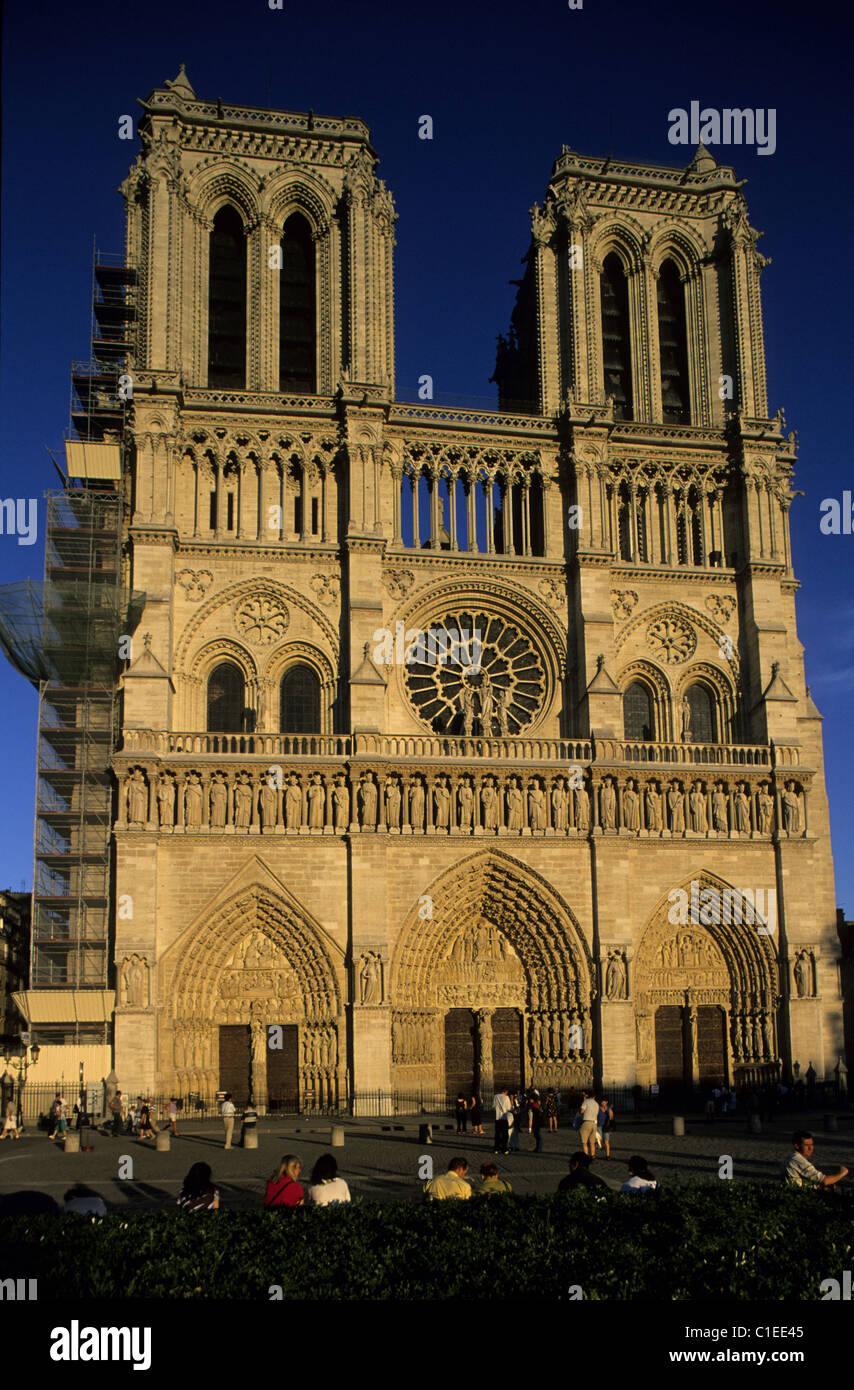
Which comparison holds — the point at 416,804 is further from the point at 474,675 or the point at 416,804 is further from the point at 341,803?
the point at 474,675

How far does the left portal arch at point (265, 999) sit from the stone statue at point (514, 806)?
510cm

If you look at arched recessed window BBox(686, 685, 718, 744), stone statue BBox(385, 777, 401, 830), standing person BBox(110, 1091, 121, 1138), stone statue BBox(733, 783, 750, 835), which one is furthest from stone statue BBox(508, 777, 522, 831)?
standing person BBox(110, 1091, 121, 1138)

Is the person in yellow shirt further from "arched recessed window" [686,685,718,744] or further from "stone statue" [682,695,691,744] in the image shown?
"arched recessed window" [686,685,718,744]

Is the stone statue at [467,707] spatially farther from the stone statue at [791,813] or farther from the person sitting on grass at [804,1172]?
the person sitting on grass at [804,1172]

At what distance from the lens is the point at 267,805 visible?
98.0 feet

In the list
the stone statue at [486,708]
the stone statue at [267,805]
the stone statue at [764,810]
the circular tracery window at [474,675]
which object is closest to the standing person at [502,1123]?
the stone statue at [267,805]

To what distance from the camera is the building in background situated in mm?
29672

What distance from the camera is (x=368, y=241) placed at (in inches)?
1369

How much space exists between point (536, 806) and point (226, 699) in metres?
8.05

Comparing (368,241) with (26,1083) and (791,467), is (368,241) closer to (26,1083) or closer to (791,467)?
(791,467)

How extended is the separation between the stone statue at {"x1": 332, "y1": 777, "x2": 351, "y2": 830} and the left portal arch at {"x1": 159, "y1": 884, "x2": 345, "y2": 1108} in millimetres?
2098

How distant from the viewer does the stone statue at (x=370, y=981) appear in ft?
95.2

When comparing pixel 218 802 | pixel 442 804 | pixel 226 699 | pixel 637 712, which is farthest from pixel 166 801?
pixel 637 712

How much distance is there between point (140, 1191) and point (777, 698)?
69.4 feet
